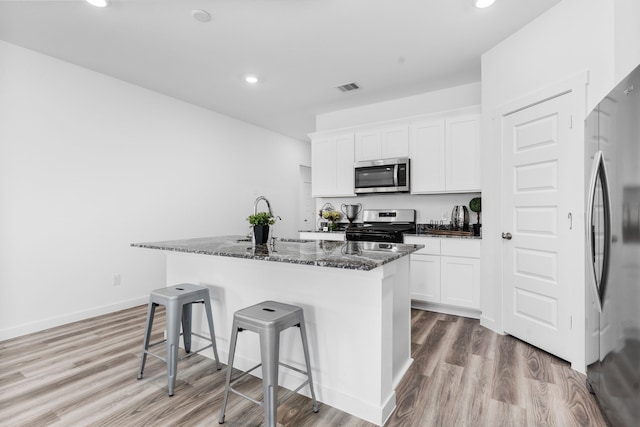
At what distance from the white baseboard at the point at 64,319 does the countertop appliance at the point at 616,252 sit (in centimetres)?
434

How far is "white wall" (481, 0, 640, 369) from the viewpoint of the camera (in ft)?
6.75

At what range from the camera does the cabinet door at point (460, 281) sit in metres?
3.32

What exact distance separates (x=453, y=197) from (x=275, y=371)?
10.8ft

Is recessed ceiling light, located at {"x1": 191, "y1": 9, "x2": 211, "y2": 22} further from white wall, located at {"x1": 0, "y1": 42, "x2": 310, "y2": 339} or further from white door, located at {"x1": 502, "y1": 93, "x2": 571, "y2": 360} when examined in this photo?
white door, located at {"x1": 502, "y1": 93, "x2": 571, "y2": 360}

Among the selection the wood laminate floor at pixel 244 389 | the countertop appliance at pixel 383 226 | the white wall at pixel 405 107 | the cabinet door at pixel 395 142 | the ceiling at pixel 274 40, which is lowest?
the wood laminate floor at pixel 244 389

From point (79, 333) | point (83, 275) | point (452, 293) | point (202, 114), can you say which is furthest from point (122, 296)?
point (452, 293)

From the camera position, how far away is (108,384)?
2105mm

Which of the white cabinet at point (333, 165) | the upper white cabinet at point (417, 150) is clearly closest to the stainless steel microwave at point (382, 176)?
the upper white cabinet at point (417, 150)

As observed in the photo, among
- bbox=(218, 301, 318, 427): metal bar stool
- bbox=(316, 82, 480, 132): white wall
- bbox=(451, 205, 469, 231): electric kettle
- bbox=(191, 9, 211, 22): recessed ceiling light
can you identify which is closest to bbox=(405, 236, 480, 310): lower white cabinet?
bbox=(451, 205, 469, 231): electric kettle

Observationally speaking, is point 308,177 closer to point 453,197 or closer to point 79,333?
point 453,197

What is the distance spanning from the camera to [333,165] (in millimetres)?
4770

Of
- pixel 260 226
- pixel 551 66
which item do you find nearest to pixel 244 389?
pixel 260 226

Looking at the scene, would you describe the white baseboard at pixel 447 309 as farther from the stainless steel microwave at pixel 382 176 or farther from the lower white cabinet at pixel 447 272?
the stainless steel microwave at pixel 382 176

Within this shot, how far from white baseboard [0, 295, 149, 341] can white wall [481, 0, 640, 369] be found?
13.1ft
